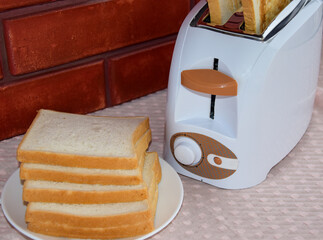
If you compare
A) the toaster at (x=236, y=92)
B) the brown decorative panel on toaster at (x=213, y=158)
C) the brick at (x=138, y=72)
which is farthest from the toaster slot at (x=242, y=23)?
the brick at (x=138, y=72)

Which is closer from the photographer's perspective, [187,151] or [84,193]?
[84,193]

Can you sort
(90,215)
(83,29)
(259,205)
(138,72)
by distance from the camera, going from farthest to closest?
(138,72), (83,29), (259,205), (90,215)

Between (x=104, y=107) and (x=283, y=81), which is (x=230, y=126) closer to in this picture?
(x=283, y=81)

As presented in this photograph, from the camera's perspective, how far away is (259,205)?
2.81 feet

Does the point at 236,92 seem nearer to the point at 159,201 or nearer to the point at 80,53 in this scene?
the point at 159,201

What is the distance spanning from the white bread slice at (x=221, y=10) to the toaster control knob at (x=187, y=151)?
0.66 ft

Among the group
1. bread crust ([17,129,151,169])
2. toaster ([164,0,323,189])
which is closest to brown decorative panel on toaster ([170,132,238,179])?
toaster ([164,0,323,189])

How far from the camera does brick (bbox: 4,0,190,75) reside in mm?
957

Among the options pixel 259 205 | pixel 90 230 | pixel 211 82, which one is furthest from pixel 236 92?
pixel 90 230

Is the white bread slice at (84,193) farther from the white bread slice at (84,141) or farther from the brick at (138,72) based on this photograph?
the brick at (138,72)

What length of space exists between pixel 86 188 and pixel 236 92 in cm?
27

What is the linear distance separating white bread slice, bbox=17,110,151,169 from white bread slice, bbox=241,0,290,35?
245 millimetres

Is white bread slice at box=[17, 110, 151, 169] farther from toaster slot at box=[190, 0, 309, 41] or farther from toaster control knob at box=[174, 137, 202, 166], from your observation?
toaster slot at box=[190, 0, 309, 41]

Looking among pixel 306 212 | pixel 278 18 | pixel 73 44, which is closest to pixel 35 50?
pixel 73 44
